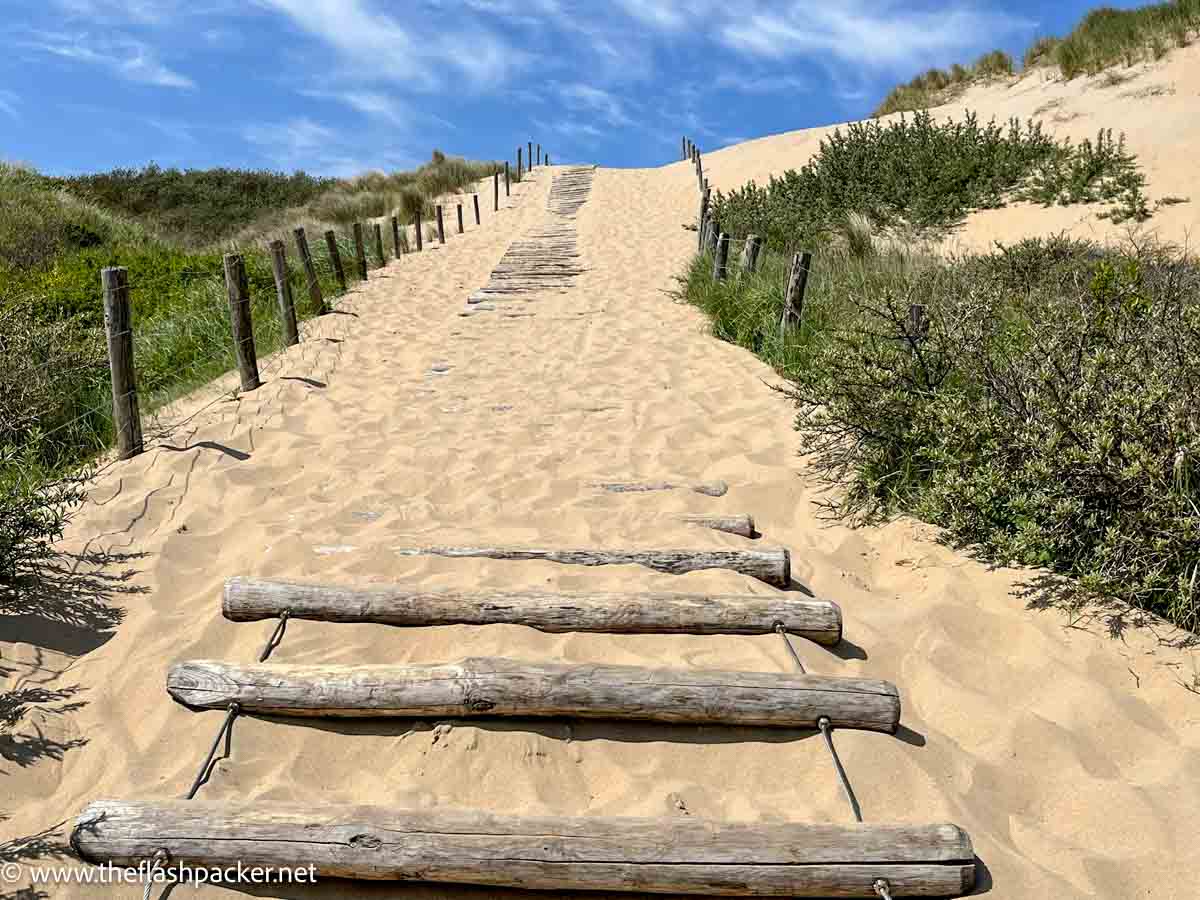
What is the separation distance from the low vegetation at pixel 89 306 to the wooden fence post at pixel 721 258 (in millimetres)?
5186

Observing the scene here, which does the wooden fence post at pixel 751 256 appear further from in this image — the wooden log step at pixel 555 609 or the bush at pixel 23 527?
the bush at pixel 23 527

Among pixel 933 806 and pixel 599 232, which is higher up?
pixel 599 232

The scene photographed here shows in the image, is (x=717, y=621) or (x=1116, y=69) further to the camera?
(x=1116, y=69)

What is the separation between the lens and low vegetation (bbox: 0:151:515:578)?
16.2 ft

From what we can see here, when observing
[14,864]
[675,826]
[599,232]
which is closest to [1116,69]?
[599,232]

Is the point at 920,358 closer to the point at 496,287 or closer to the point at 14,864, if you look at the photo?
the point at 14,864

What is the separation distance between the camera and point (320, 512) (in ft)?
15.4

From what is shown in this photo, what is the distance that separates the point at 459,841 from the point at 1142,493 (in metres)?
3.09

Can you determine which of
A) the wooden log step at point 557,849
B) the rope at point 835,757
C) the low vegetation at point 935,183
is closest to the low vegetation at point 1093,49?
the low vegetation at point 935,183

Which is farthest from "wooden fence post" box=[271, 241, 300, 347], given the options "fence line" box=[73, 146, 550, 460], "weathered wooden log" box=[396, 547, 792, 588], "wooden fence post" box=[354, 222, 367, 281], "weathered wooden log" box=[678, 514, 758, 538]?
"weathered wooden log" box=[678, 514, 758, 538]

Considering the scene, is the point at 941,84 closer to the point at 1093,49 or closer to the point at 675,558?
the point at 1093,49

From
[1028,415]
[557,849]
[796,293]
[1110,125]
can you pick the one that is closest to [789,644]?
[557,849]

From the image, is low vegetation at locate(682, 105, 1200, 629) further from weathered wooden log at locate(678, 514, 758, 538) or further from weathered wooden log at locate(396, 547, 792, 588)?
weathered wooden log at locate(396, 547, 792, 588)

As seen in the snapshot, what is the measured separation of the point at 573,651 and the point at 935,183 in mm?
12931
